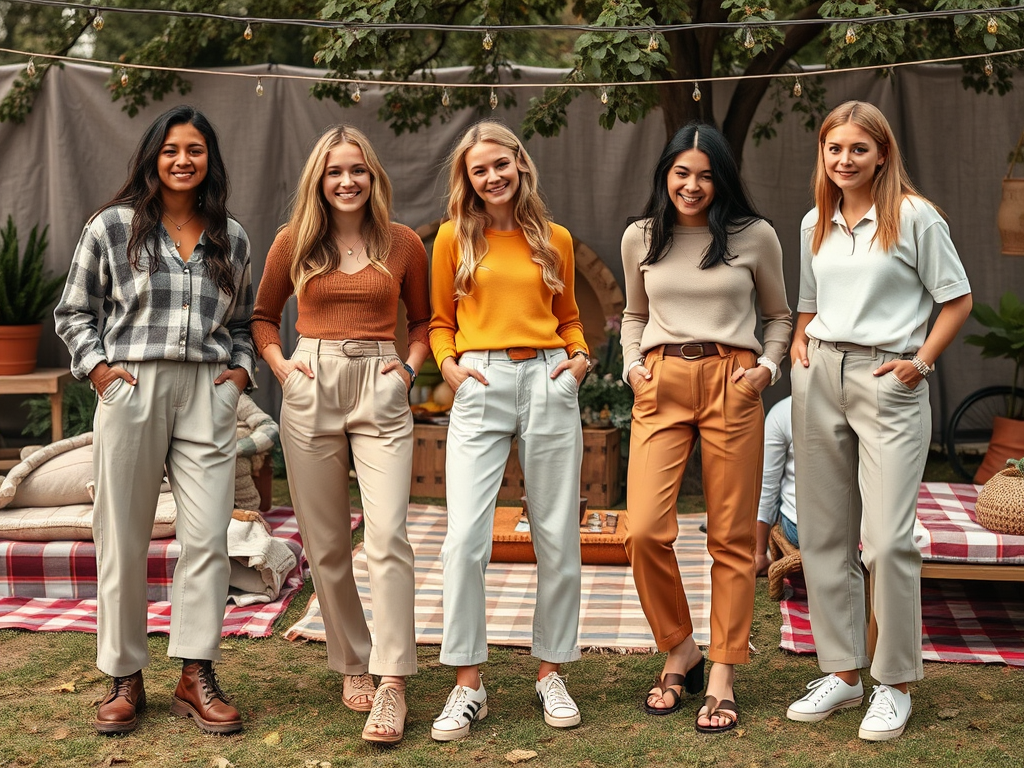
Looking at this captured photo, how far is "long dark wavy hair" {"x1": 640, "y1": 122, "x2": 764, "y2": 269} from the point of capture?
3.62 m

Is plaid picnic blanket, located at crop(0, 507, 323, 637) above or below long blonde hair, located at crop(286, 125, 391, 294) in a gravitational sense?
below

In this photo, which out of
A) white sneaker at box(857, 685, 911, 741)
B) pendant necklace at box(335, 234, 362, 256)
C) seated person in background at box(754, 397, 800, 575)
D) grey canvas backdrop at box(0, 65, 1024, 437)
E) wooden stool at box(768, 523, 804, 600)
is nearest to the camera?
white sneaker at box(857, 685, 911, 741)

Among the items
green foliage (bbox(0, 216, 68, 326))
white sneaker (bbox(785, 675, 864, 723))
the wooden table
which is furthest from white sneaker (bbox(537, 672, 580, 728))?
green foliage (bbox(0, 216, 68, 326))

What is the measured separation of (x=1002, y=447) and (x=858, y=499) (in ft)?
12.6

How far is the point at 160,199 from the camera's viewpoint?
3.69 meters

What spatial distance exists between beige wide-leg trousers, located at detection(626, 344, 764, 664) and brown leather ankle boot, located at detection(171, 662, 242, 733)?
1.32m

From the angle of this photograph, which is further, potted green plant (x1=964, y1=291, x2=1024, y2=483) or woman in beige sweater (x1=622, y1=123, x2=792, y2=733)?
potted green plant (x1=964, y1=291, x2=1024, y2=483)

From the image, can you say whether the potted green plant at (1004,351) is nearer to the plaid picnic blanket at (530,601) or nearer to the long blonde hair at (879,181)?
the plaid picnic blanket at (530,601)

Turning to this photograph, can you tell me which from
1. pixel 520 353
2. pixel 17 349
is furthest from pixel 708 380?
pixel 17 349

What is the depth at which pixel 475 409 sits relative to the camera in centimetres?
365

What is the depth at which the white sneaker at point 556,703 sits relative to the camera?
3.72 metres

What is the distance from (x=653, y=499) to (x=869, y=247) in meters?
0.98

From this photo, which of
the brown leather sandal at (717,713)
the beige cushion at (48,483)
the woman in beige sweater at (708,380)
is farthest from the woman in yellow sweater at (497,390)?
the beige cushion at (48,483)

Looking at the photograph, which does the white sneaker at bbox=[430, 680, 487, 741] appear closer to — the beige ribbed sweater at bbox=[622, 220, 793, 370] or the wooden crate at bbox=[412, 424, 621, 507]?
the beige ribbed sweater at bbox=[622, 220, 793, 370]
